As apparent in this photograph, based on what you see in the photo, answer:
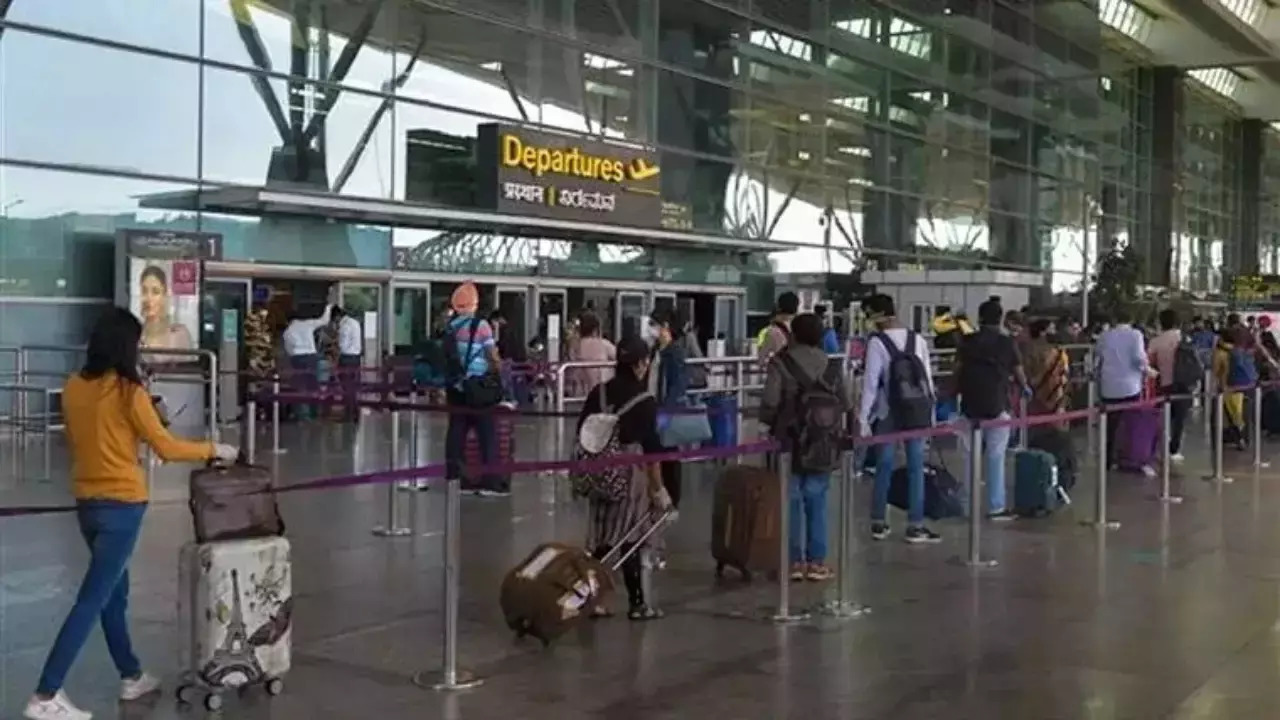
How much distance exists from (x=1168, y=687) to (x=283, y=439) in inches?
574

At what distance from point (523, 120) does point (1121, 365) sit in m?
14.7

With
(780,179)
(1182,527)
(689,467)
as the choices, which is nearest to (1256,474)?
(1182,527)

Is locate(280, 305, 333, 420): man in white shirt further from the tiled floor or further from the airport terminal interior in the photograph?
the tiled floor

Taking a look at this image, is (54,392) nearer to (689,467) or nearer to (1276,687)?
(689,467)

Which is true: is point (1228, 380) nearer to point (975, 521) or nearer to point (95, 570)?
point (975, 521)

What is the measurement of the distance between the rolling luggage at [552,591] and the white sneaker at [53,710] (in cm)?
238

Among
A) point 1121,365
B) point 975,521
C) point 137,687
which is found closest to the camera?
point 137,687

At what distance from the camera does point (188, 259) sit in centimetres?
2089

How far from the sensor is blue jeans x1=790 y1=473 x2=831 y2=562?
384 inches

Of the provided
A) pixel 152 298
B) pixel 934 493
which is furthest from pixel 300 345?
pixel 934 493

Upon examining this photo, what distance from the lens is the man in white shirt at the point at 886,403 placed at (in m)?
11.7

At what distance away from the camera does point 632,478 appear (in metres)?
8.65

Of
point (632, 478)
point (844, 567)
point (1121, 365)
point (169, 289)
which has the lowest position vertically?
point (844, 567)

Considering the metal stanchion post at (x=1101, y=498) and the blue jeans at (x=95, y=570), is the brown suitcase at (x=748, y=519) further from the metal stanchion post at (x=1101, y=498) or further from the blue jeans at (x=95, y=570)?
the blue jeans at (x=95, y=570)
